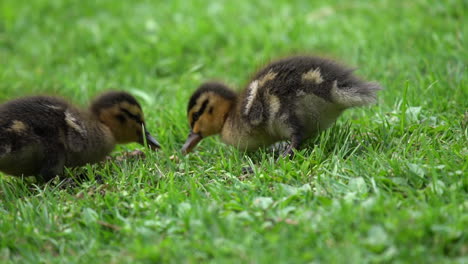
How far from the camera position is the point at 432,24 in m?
7.25

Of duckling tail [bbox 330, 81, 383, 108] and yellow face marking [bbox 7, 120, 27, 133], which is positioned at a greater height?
yellow face marking [bbox 7, 120, 27, 133]

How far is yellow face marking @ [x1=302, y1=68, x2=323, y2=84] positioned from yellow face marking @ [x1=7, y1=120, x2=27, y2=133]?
2.12 metres

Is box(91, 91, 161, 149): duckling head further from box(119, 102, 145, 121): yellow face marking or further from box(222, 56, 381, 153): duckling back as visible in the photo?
box(222, 56, 381, 153): duckling back

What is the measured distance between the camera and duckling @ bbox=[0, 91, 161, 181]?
14.3 feet

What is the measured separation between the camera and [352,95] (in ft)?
14.5

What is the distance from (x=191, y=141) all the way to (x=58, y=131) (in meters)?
1.14

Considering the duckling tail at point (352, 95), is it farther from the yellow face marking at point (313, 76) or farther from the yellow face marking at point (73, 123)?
the yellow face marking at point (73, 123)

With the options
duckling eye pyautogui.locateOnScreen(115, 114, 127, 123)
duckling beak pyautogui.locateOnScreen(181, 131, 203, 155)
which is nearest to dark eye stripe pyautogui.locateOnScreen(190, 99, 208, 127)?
duckling beak pyautogui.locateOnScreen(181, 131, 203, 155)

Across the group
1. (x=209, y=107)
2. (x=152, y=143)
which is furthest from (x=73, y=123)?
(x=209, y=107)

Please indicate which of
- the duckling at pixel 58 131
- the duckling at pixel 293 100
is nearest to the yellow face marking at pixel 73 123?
the duckling at pixel 58 131

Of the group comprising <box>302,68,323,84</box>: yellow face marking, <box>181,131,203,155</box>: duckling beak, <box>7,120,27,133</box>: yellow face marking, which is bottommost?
<box>181,131,203,155</box>: duckling beak

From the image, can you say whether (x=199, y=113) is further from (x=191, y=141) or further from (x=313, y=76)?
(x=313, y=76)

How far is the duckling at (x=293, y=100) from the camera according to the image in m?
4.46

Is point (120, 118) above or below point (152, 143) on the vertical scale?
above
